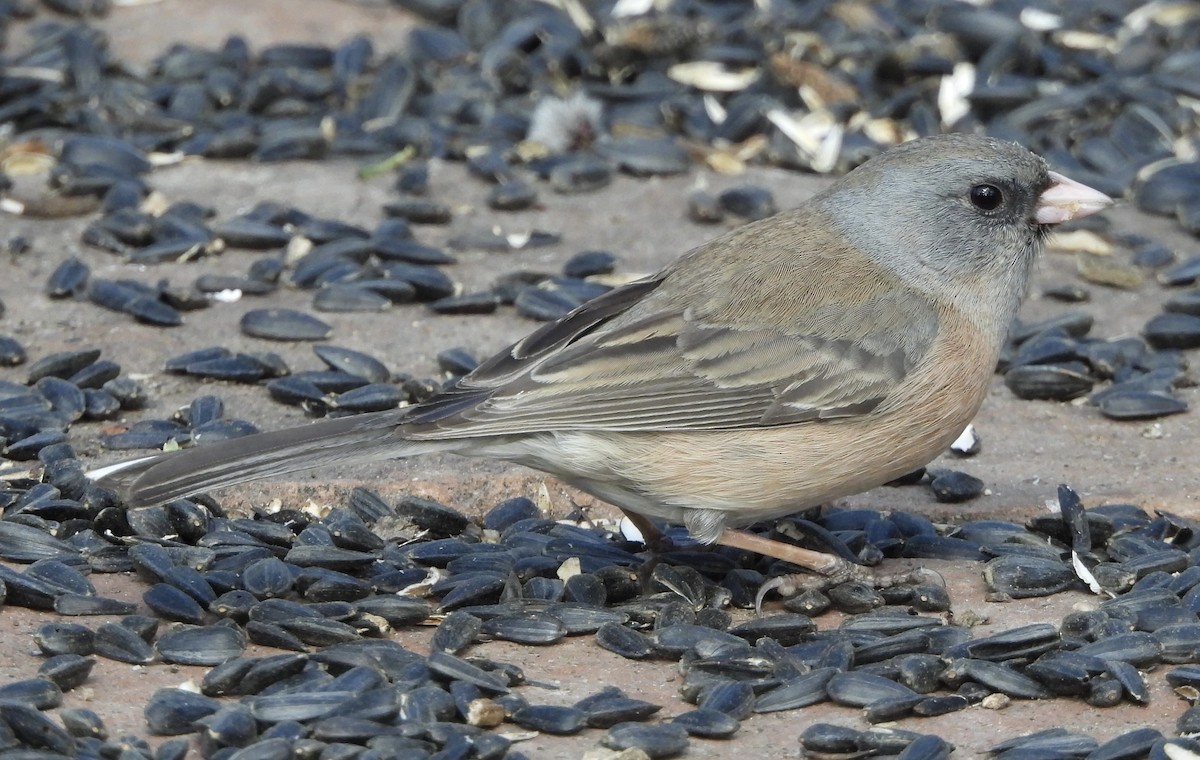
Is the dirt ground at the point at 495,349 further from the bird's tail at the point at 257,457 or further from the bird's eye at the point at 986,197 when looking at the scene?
the bird's eye at the point at 986,197

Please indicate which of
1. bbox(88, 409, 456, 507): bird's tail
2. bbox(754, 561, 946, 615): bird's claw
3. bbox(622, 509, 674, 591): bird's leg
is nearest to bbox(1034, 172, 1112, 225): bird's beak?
bbox(754, 561, 946, 615): bird's claw

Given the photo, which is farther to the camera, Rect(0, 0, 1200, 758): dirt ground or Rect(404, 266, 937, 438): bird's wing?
Rect(404, 266, 937, 438): bird's wing

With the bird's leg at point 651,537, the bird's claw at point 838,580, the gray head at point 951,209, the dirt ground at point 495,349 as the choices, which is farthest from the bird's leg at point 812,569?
the gray head at point 951,209

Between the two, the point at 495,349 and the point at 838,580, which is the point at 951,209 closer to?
the point at 838,580

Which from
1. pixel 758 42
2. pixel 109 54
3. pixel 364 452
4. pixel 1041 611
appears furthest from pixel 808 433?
pixel 109 54

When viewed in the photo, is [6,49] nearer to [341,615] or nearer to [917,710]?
[341,615]

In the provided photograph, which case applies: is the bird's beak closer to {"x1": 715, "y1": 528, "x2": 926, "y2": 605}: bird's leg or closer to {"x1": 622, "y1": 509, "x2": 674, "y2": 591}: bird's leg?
{"x1": 715, "y1": 528, "x2": 926, "y2": 605}: bird's leg

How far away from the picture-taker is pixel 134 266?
6777 millimetres

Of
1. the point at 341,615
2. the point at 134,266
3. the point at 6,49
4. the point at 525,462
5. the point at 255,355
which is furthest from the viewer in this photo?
the point at 6,49

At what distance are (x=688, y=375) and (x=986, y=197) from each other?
1135 mm

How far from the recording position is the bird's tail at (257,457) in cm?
436

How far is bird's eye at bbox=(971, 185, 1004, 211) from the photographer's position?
498 cm

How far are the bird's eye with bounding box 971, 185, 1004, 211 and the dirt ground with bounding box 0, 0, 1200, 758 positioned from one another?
947 mm

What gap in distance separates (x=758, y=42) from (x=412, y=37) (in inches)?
74.5
